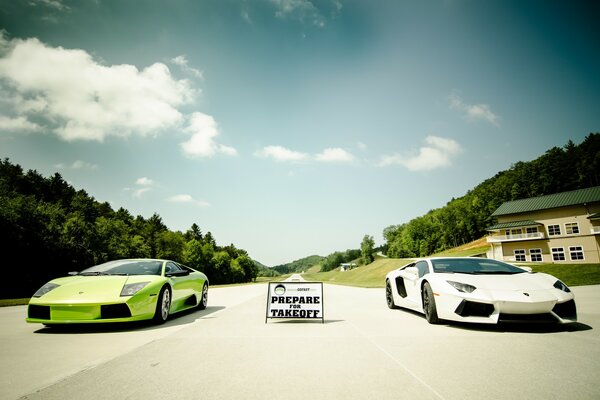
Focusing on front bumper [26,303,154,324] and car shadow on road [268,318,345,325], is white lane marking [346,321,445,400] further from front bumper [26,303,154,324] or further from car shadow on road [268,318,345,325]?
front bumper [26,303,154,324]

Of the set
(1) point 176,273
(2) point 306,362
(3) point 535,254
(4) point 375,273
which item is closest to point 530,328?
(2) point 306,362

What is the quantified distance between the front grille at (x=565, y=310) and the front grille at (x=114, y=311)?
284 inches

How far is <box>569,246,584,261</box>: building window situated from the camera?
42.2 meters

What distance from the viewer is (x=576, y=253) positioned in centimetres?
4266

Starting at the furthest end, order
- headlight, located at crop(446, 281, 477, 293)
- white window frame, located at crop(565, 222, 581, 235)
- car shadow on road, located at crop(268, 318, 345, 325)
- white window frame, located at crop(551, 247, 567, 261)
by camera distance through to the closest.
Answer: white window frame, located at crop(551, 247, 567, 261)
white window frame, located at crop(565, 222, 581, 235)
car shadow on road, located at crop(268, 318, 345, 325)
headlight, located at crop(446, 281, 477, 293)

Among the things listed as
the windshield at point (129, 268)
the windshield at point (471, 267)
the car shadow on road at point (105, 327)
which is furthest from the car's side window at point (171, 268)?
the windshield at point (471, 267)

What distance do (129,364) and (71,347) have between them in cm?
166

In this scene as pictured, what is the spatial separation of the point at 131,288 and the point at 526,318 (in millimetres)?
6831

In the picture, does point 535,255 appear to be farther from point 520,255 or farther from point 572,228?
point 572,228

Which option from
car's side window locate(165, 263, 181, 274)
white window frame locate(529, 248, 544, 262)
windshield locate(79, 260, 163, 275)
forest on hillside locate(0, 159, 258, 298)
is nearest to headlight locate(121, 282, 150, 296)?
windshield locate(79, 260, 163, 275)

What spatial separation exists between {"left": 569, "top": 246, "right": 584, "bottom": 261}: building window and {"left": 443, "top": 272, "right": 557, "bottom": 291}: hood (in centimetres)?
4950

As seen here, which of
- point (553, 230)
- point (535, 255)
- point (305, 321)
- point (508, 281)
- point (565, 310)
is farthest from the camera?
point (535, 255)

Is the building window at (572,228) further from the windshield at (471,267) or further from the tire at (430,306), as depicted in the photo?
the tire at (430,306)

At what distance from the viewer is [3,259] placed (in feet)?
109
